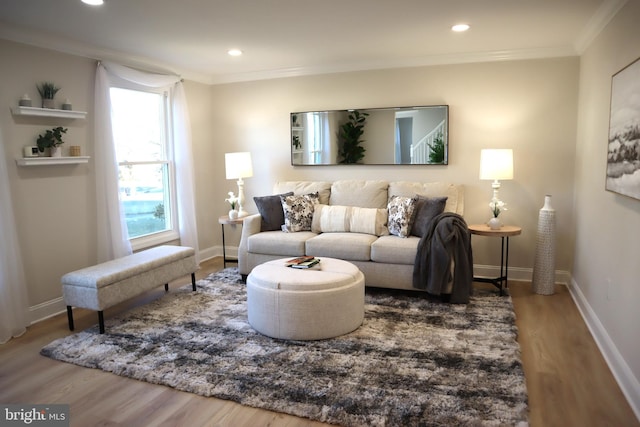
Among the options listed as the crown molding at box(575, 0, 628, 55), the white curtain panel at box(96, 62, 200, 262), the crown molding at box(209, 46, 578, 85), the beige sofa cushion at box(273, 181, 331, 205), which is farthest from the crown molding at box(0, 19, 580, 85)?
the beige sofa cushion at box(273, 181, 331, 205)

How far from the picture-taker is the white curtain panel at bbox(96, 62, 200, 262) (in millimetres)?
4074

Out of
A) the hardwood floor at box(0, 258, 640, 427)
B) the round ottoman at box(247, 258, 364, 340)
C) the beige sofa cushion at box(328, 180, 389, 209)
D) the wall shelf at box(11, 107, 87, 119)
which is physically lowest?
the hardwood floor at box(0, 258, 640, 427)

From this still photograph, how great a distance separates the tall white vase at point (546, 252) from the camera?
405 centimetres

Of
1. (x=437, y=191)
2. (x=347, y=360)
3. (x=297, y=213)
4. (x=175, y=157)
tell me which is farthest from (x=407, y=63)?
(x=347, y=360)

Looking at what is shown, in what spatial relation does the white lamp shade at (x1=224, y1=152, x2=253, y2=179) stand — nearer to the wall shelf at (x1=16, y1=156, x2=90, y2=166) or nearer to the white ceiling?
the white ceiling

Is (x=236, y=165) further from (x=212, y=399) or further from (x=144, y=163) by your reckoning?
(x=212, y=399)

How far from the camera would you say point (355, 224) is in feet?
14.4

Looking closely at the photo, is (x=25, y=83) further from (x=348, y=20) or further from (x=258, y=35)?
(x=348, y=20)

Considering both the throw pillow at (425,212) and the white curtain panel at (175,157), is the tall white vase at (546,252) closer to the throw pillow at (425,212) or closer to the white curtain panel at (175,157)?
the throw pillow at (425,212)

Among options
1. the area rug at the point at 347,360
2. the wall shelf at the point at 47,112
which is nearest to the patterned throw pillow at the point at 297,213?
the area rug at the point at 347,360

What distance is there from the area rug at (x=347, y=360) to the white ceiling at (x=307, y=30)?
91.2 inches

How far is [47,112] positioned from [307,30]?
2.23m

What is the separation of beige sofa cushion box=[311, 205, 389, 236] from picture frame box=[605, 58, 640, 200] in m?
1.97

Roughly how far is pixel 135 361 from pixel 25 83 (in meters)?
2.42
